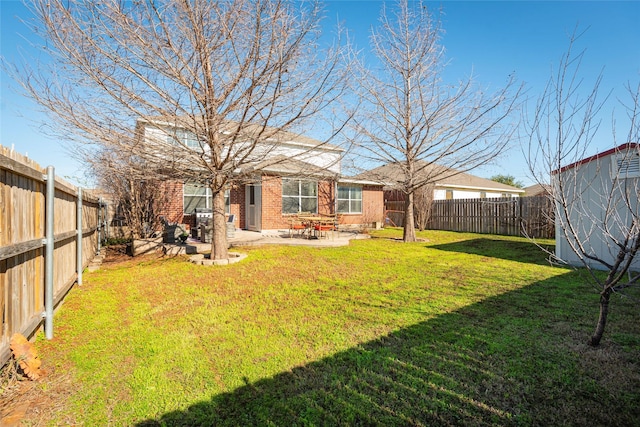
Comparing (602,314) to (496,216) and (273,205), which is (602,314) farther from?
(496,216)

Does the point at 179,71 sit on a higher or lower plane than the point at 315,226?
higher

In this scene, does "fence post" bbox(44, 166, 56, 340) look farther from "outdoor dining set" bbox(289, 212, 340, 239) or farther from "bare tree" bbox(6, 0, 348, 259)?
"outdoor dining set" bbox(289, 212, 340, 239)

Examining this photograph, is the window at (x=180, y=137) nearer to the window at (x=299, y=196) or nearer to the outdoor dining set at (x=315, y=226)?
the outdoor dining set at (x=315, y=226)

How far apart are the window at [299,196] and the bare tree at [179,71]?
7.30 meters

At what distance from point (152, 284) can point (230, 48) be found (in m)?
5.00

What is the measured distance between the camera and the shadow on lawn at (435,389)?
2.29 meters

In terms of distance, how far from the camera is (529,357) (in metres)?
3.15

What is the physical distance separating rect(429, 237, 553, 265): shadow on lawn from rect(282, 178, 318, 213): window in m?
6.14

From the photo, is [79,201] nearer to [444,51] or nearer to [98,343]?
[98,343]

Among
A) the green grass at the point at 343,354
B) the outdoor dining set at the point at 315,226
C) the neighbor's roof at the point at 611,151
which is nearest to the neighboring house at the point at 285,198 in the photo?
the outdoor dining set at the point at 315,226

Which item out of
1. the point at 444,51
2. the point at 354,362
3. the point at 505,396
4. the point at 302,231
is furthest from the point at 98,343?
the point at 444,51

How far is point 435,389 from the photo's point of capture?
2613 millimetres

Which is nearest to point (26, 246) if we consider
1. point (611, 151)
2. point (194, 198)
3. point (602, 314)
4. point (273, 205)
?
point (602, 314)

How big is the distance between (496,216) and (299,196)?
10504 millimetres
